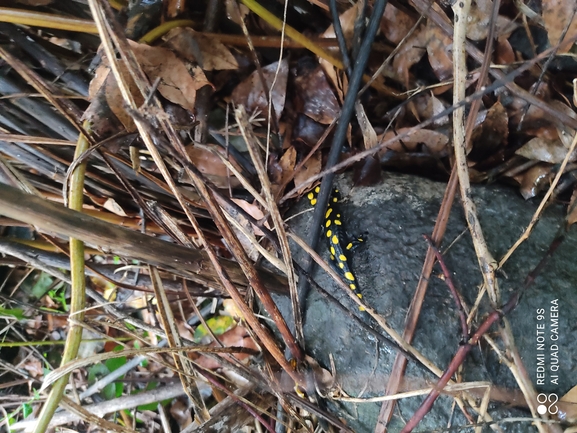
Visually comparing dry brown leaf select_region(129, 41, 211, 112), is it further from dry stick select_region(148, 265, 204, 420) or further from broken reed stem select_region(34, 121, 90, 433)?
dry stick select_region(148, 265, 204, 420)

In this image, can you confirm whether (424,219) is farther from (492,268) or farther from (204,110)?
(204,110)

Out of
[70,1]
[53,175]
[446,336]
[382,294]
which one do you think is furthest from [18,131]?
[446,336]

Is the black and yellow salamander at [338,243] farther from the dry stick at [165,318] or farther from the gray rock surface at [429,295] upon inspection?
the dry stick at [165,318]

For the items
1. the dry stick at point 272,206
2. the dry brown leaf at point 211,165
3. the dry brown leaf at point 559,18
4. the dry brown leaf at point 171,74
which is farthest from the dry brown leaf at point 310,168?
the dry brown leaf at point 559,18

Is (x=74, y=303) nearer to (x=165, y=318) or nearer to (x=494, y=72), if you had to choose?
(x=165, y=318)

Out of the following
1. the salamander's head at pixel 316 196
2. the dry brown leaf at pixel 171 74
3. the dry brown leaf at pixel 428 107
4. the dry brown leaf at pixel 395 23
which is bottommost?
the salamander's head at pixel 316 196
